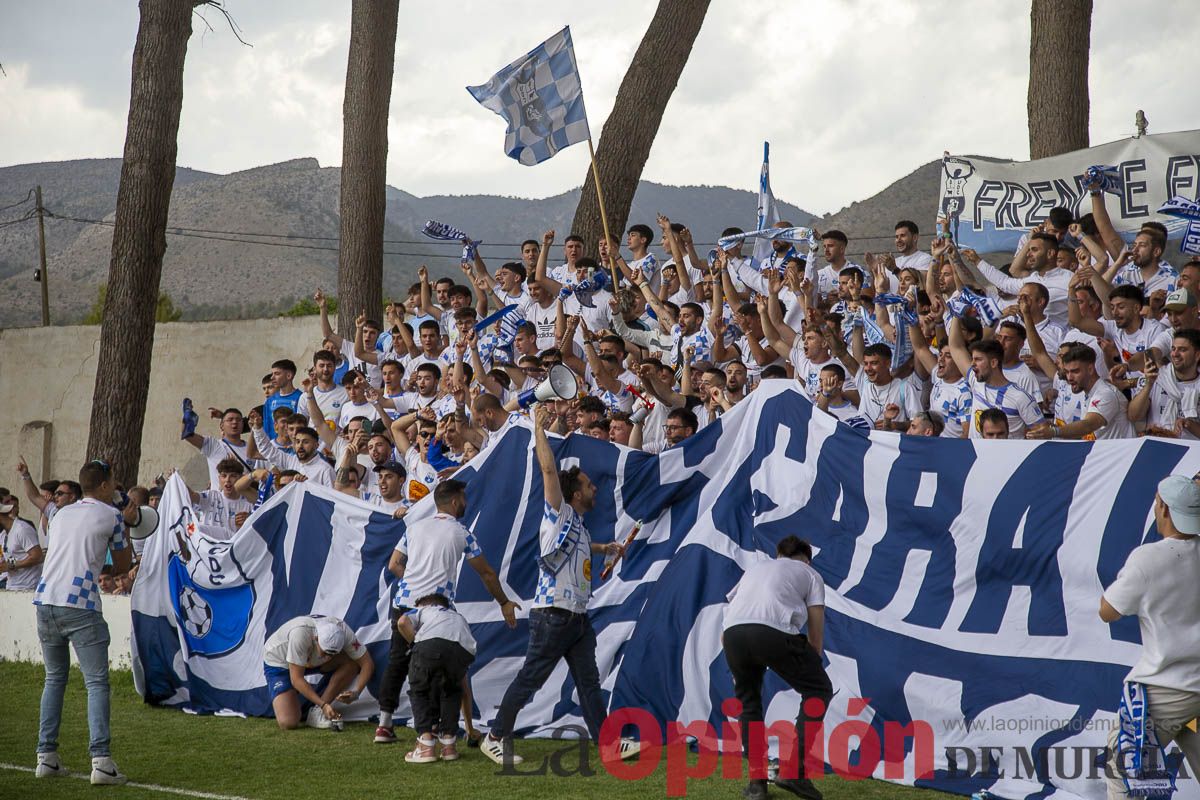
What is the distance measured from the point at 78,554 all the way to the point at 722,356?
6.12 metres

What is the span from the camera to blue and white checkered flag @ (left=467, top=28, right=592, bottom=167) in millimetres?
14250

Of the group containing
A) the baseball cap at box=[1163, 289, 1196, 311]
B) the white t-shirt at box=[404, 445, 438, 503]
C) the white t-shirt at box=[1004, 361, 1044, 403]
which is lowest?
the white t-shirt at box=[404, 445, 438, 503]

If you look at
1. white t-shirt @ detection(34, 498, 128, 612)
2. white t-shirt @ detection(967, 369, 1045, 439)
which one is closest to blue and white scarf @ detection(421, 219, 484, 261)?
white t-shirt @ detection(34, 498, 128, 612)

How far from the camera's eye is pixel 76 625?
7941 millimetres

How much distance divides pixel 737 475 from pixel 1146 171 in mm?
5894

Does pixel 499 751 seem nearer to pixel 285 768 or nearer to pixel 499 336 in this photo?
pixel 285 768

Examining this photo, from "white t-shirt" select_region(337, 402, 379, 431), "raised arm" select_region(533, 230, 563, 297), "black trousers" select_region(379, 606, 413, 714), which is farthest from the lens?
"raised arm" select_region(533, 230, 563, 297)

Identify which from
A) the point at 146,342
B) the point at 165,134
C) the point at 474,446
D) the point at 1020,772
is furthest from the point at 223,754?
the point at 165,134

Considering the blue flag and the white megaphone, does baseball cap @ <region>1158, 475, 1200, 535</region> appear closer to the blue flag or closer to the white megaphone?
the white megaphone

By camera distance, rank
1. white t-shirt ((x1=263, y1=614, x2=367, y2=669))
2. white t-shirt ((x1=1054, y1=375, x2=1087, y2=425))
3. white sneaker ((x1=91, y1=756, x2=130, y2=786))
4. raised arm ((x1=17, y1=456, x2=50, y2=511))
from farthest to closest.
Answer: raised arm ((x1=17, y1=456, x2=50, y2=511)), white t-shirt ((x1=263, y1=614, x2=367, y2=669)), white t-shirt ((x1=1054, y1=375, x2=1087, y2=425)), white sneaker ((x1=91, y1=756, x2=130, y2=786))

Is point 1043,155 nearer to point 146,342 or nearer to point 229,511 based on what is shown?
point 229,511

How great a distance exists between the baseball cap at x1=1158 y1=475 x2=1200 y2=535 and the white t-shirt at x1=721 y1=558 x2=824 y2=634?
6.47 ft

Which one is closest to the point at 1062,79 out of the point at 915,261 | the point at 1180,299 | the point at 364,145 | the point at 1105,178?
the point at 1105,178

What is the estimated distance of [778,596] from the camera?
22.4 ft
